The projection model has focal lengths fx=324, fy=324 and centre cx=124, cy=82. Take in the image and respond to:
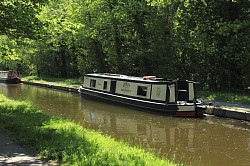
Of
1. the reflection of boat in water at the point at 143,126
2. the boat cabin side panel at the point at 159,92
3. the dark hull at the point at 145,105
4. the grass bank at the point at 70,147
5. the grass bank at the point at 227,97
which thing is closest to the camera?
the grass bank at the point at 70,147

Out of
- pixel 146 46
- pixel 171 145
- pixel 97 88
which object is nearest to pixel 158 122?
pixel 171 145

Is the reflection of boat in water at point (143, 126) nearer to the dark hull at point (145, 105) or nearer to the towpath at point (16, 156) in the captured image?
the dark hull at point (145, 105)

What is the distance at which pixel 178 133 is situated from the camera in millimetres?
11961

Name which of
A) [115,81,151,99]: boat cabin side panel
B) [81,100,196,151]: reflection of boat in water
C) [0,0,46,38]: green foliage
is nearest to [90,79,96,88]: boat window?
[115,81,151,99]: boat cabin side panel

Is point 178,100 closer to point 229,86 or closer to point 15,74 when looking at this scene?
point 229,86

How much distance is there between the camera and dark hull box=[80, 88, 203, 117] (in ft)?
48.2

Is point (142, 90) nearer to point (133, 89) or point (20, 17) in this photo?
point (133, 89)

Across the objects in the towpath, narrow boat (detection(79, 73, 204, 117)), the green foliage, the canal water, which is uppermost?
the green foliage

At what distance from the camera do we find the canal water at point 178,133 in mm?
8953

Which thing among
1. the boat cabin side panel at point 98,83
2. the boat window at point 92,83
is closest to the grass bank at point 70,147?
the boat cabin side panel at point 98,83

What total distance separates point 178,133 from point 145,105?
4.53 meters

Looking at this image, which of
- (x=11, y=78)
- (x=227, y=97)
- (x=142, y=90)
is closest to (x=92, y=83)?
(x=142, y=90)

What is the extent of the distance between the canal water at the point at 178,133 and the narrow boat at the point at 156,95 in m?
0.43

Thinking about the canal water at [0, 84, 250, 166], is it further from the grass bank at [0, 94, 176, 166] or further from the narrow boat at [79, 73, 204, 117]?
the grass bank at [0, 94, 176, 166]
